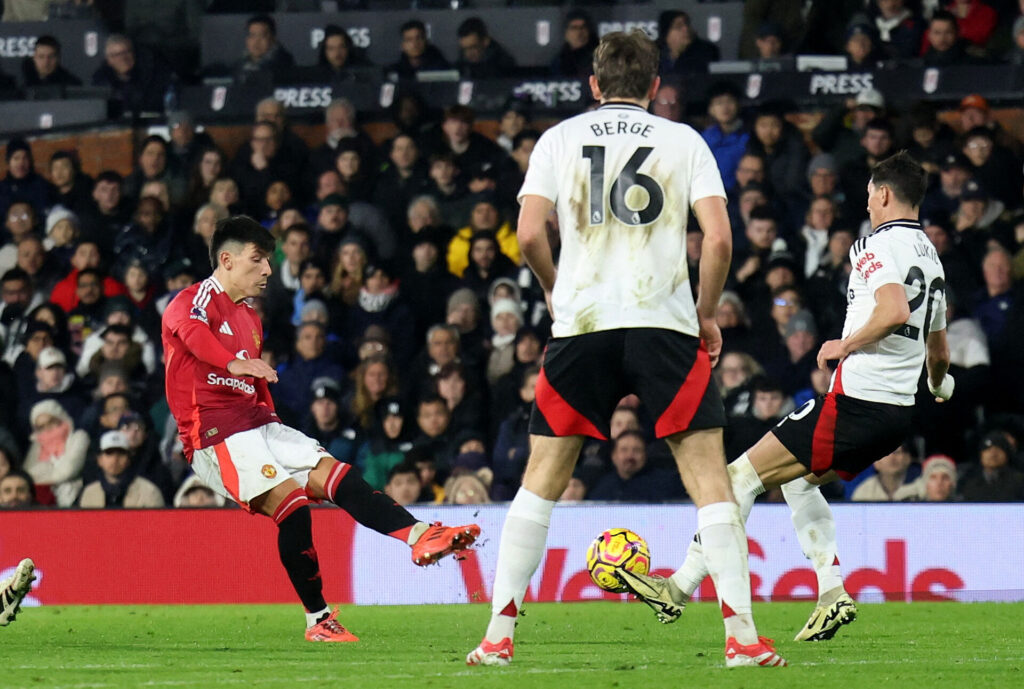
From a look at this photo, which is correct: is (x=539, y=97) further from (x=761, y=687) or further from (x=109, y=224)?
(x=761, y=687)

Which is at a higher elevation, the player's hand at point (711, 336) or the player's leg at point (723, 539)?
the player's hand at point (711, 336)

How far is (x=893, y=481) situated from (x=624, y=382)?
6.13 m

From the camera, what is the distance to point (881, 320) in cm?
704

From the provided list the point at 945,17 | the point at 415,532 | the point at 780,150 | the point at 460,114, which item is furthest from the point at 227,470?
the point at 945,17

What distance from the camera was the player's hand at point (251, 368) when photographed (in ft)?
23.4

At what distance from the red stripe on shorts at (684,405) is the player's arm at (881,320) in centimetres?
156

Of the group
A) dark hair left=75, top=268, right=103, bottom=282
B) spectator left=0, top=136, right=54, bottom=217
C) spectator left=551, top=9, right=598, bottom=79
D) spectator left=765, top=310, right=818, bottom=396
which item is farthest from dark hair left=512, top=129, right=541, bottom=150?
spectator left=0, top=136, right=54, bottom=217

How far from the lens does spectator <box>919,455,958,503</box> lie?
36.4 ft

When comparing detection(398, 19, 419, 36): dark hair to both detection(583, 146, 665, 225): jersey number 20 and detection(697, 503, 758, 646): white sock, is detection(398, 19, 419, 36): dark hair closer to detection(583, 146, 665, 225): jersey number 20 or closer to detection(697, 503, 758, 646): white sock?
detection(583, 146, 665, 225): jersey number 20

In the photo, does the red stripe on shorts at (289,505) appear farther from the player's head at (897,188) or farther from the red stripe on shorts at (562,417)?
the player's head at (897,188)

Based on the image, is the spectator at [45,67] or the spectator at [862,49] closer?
the spectator at [862,49]

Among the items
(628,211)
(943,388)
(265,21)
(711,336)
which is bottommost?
(943,388)

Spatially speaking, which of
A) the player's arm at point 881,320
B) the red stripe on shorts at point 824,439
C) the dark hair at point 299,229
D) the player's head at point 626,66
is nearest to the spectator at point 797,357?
the dark hair at point 299,229

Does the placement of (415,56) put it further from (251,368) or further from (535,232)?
(535,232)
